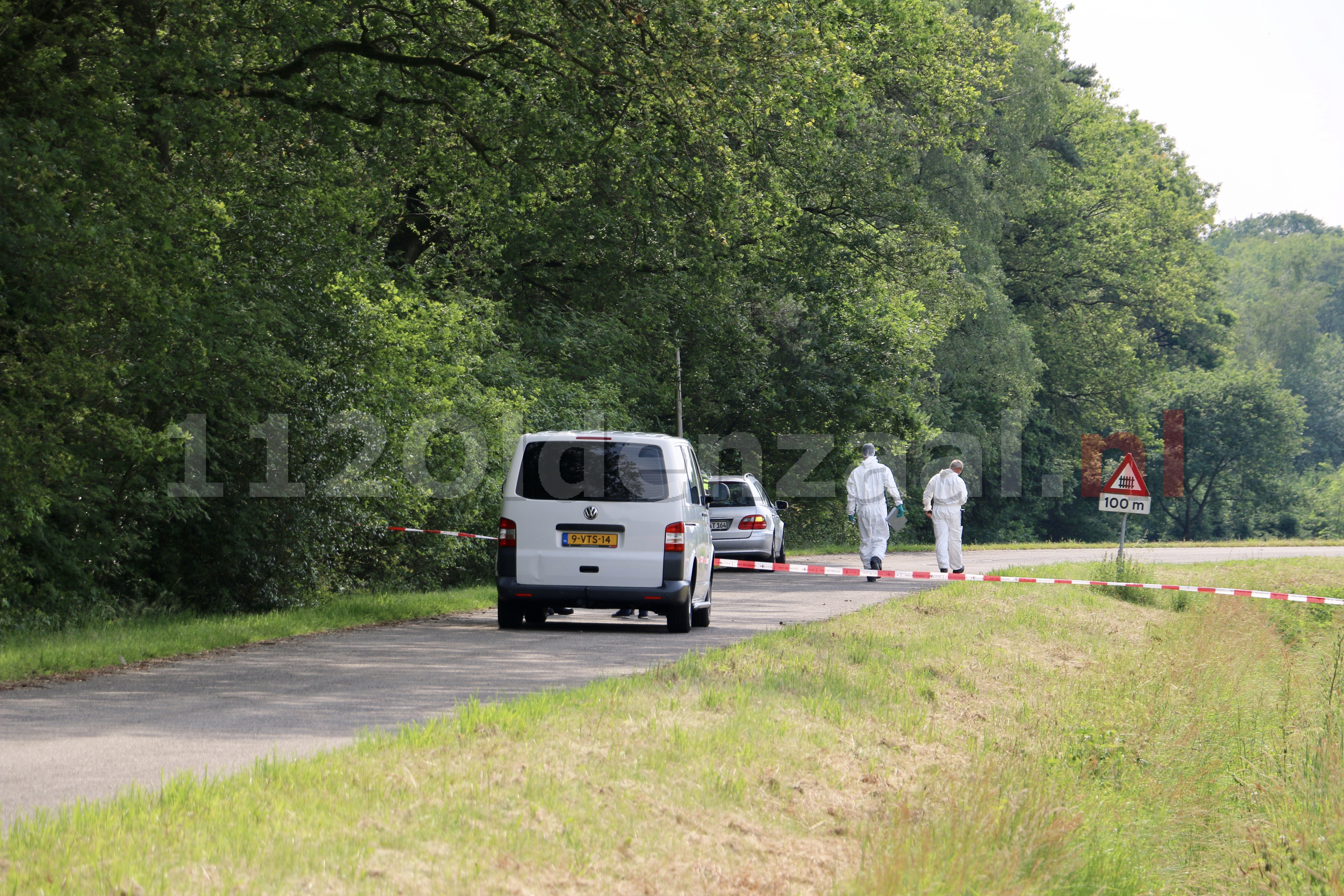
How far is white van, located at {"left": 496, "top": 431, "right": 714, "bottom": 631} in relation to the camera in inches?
594

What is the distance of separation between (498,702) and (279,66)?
1128 centimetres

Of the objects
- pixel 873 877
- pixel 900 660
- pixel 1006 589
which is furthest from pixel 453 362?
pixel 873 877

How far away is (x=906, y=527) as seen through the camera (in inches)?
2149

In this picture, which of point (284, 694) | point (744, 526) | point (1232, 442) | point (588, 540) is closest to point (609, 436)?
point (588, 540)

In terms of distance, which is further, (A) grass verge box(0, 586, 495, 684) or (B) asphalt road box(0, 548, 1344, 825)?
(A) grass verge box(0, 586, 495, 684)

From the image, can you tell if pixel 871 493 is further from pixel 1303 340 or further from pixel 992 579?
pixel 1303 340

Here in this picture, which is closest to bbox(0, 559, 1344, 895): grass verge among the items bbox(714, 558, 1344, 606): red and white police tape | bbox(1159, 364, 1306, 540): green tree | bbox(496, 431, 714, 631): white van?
bbox(496, 431, 714, 631): white van

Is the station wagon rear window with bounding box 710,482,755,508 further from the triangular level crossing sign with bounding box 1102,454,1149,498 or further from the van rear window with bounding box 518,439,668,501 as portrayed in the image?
the van rear window with bounding box 518,439,668,501

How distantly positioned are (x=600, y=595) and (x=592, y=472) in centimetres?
123

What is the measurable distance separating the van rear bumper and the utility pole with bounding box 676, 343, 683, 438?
57.0 feet

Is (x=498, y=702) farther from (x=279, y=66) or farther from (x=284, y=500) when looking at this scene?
(x=279, y=66)

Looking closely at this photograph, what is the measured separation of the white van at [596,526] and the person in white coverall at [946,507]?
888 centimetres

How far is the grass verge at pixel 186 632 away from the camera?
11.6 m

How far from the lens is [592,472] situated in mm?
15281
